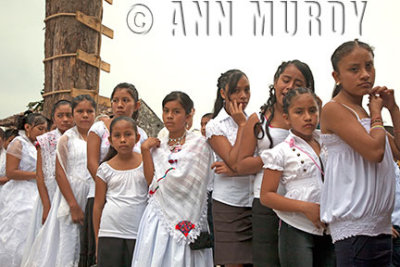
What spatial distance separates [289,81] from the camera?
313 cm

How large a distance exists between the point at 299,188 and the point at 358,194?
47cm

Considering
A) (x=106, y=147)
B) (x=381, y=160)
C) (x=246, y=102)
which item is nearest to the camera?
(x=381, y=160)

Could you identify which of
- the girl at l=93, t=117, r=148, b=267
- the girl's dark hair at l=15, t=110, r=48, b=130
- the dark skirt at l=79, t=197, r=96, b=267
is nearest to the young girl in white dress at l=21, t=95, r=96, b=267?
the dark skirt at l=79, t=197, r=96, b=267

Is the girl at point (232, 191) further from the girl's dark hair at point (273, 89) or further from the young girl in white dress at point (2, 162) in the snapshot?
the young girl in white dress at point (2, 162)

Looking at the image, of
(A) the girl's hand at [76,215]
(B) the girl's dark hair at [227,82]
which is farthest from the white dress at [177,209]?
(A) the girl's hand at [76,215]

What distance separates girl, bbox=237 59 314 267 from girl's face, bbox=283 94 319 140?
0.28 m

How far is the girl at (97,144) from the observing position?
163 inches

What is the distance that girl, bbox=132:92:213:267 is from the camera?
11.3 ft

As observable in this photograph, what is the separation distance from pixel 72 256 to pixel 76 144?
3.34 ft

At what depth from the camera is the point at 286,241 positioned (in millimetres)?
2697

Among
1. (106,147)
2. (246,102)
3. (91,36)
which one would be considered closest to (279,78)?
(246,102)

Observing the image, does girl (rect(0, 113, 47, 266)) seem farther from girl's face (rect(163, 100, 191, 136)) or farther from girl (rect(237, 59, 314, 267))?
girl (rect(237, 59, 314, 267))

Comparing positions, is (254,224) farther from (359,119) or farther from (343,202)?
Answer: (359,119)

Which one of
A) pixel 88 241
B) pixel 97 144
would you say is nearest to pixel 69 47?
pixel 97 144
